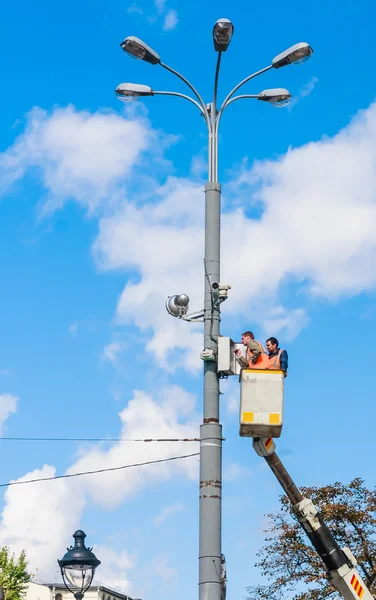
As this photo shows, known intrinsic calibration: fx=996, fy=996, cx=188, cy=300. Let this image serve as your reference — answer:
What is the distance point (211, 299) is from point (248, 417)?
153 cm

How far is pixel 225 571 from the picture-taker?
37.0 feet

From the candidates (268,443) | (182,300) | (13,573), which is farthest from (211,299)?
(13,573)

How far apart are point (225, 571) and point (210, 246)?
3920 millimetres

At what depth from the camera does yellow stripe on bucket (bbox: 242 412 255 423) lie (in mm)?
11750

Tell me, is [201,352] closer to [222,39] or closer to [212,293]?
[212,293]

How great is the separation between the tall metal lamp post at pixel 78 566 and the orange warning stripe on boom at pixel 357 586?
4.49 metres

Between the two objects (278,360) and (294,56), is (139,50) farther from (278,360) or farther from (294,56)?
(278,360)

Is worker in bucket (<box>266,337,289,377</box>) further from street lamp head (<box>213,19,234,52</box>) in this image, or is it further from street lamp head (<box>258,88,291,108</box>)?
street lamp head (<box>213,19,234,52</box>)

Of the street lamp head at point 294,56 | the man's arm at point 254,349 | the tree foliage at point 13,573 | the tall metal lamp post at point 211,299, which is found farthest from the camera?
the tree foliage at point 13,573

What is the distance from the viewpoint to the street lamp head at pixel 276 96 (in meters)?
13.7

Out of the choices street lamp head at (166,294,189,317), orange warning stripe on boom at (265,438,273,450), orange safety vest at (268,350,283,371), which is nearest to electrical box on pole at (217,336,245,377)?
street lamp head at (166,294,189,317)

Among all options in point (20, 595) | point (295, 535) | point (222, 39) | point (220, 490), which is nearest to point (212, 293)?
point (220, 490)

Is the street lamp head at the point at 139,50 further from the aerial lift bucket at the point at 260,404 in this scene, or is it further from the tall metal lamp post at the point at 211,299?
the aerial lift bucket at the point at 260,404

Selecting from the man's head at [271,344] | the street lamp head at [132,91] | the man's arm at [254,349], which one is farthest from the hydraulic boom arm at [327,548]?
the street lamp head at [132,91]
